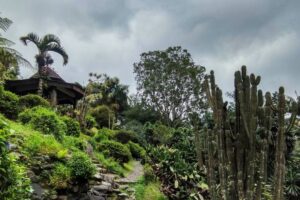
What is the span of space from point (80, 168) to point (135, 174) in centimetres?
665

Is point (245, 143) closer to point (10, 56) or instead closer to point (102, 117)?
point (10, 56)

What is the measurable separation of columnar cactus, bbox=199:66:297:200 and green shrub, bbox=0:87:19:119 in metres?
13.3

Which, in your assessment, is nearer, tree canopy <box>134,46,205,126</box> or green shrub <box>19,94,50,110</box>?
green shrub <box>19,94,50,110</box>

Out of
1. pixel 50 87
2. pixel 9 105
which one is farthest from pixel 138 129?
pixel 9 105

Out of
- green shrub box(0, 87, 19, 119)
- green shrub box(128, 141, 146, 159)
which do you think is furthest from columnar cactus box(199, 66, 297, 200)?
green shrub box(128, 141, 146, 159)

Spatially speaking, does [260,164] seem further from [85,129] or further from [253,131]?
[85,129]

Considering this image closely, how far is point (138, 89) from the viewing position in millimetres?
39250

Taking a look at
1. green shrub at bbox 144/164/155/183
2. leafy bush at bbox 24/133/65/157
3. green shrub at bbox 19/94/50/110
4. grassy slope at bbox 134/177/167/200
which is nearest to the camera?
leafy bush at bbox 24/133/65/157

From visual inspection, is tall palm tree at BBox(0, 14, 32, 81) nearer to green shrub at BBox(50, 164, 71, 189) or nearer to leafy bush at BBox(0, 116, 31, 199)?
green shrub at BBox(50, 164, 71, 189)

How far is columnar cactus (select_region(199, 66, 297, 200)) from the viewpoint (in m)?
7.89

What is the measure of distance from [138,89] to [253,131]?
31363mm

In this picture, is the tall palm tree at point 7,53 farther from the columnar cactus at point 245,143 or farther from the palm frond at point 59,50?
the columnar cactus at point 245,143

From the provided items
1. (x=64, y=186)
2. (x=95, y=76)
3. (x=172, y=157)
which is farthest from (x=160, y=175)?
(x=95, y=76)

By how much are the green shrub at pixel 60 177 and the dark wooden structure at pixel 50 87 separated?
13194 mm
